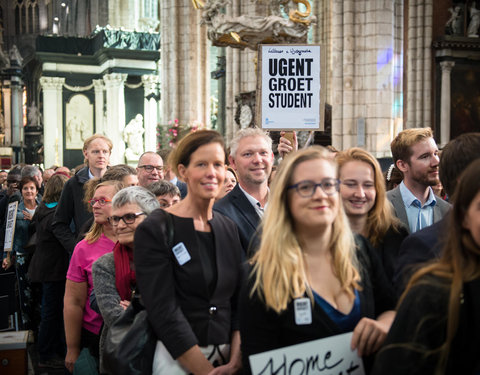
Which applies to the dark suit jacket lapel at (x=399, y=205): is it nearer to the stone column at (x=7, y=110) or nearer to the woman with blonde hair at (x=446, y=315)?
the woman with blonde hair at (x=446, y=315)

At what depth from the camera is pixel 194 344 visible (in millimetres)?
3209

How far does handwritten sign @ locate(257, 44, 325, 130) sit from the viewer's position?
18.0 feet

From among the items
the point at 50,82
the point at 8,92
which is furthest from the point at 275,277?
the point at 8,92

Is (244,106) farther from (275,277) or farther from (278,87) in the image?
(275,277)

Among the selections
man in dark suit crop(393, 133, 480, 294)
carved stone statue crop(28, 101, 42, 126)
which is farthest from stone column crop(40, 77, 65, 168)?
man in dark suit crop(393, 133, 480, 294)

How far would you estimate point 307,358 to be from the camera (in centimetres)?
267

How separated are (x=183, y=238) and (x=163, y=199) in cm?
214

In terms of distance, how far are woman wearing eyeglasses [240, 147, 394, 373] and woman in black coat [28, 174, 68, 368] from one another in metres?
4.56

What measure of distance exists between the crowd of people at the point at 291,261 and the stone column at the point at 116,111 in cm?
2355

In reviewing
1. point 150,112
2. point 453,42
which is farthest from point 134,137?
point 453,42

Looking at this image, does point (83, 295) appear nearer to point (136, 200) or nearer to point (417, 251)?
point (136, 200)

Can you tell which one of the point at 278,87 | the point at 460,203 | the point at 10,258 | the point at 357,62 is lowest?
the point at 10,258

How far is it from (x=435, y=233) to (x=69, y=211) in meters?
4.29

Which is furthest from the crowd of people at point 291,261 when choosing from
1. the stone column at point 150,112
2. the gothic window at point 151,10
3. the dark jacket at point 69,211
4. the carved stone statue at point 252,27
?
the gothic window at point 151,10
